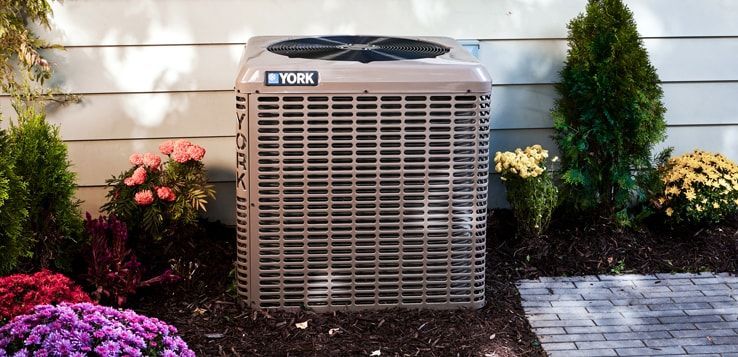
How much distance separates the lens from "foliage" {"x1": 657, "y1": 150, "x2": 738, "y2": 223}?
485 cm

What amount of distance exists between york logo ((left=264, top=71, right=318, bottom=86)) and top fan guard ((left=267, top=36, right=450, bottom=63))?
21 centimetres

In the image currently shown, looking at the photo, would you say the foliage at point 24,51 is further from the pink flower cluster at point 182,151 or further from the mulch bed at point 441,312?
the mulch bed at point 441,312

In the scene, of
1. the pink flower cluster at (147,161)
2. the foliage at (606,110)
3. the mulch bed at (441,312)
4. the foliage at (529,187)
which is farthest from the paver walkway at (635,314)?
the pink flower cluster at (147,161)

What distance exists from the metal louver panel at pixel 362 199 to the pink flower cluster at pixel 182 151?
0.73 metres

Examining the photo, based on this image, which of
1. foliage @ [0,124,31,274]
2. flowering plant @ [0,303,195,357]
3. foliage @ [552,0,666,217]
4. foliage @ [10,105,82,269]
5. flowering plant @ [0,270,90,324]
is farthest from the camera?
foliage @ [552,0,666,217]

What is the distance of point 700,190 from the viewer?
4859 millimetres

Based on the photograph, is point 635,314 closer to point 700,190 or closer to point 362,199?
point 700,190

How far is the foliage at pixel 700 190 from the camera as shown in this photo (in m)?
4.85

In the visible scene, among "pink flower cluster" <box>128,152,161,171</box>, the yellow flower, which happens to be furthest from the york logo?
the yellow flower

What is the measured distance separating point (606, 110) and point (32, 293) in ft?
9.48

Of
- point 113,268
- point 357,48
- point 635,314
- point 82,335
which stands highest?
point 357,48

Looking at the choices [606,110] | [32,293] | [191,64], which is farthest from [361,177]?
[606,110]

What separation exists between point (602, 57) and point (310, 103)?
183 centimetres

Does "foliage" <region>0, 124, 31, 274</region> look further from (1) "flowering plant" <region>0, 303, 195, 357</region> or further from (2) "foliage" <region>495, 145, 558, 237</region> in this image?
(2) "foliage" <region>495, 145, 558, 237</region>
